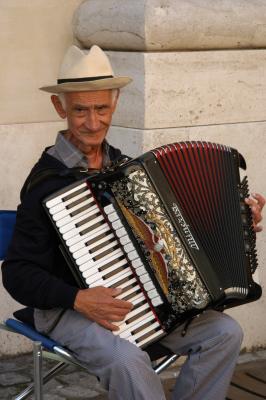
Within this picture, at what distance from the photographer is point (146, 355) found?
12.5 ft

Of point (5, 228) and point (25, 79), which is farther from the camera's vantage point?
point (25, 79)

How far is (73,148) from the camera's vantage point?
401cm

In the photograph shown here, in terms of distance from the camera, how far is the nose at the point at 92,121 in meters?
3.96

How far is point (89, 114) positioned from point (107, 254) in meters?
0.52

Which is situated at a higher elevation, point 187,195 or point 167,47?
point 167,47

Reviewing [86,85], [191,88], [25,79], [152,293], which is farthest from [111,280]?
[25,79]

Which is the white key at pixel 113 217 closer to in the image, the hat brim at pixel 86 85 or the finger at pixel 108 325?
the finger at pixel 108 325

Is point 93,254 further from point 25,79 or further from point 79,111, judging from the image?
point 25,79

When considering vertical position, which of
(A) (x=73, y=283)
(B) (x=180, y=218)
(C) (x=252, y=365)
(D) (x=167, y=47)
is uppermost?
(D) (x=167, y=47)

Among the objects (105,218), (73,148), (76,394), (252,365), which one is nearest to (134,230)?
(105,218)

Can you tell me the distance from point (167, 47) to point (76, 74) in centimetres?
102

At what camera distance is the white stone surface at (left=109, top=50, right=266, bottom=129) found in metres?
4.90

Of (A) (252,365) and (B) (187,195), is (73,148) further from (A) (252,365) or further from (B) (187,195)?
(A) (252,365)

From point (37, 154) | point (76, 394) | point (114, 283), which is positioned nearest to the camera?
point (114, 283)
